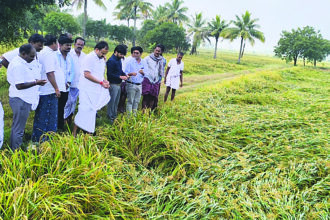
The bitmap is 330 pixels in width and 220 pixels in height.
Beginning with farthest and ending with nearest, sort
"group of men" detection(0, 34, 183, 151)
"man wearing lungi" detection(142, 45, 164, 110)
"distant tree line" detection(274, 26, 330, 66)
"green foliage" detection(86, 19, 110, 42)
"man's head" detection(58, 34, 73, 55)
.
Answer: "green foliage" detection(86, 19, 110, 42), "distant tree line" detection(274, 26, 330, 66), "man wearing lungi" detection(142, 45, 164, 110), "man's head" detection(58, 34, 73, 55), "group of men" detection(0, 34, 183, 151)

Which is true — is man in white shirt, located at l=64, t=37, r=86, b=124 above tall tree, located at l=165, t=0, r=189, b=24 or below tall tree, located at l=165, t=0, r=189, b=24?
below

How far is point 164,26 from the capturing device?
28672 millimetres

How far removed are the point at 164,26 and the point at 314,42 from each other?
19034mm

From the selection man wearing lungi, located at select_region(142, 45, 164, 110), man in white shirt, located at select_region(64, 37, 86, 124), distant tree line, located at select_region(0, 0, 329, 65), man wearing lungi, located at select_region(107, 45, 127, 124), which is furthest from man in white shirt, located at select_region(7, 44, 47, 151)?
distant tree line, located at select_region(0, 0, 329, 65)

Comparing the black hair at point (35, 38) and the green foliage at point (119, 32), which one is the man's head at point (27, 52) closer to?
the black hair at point (35, 38)

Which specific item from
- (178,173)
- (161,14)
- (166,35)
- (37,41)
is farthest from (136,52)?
(161,14)

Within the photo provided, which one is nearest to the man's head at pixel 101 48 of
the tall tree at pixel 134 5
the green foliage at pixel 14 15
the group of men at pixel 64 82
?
the group of men at pixel 64 82

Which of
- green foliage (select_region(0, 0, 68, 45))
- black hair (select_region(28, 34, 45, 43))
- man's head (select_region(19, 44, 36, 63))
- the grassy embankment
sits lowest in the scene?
the grassy embankment

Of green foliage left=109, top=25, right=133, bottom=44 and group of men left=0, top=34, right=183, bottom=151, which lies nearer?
group of men left=0, top=34, right=183, bottom=151

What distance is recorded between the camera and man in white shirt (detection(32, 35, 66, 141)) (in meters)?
3.04

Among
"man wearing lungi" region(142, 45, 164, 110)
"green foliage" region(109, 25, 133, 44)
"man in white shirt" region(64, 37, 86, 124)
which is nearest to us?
"man in white shirt" region(64, 37, 86, 124)

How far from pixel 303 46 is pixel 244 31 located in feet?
24.0

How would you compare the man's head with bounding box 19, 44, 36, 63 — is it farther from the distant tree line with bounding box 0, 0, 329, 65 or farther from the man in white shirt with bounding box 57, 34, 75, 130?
the distant tree line with bounding box 0, 0, 329, 65

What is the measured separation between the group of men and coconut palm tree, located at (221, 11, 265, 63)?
89.4 feet
